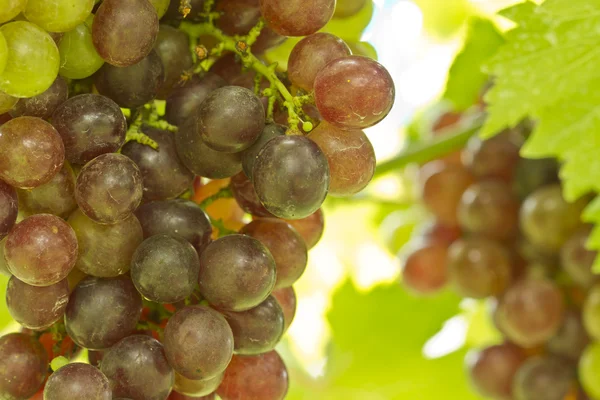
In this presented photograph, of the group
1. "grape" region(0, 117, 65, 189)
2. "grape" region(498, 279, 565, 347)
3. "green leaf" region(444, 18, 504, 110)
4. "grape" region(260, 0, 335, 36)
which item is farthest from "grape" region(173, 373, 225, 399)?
"green leaf" region(444, 18, 504, 110)

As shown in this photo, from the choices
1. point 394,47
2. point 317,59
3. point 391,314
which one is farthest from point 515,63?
point 394,47

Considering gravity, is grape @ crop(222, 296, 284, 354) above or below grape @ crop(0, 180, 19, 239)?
below

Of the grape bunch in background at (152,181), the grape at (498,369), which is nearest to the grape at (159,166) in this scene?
the grape bunch in background at (152,181)

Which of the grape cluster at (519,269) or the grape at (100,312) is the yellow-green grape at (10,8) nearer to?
the grape at (100,312)

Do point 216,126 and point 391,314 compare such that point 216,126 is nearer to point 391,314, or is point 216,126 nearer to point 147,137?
point 147,137

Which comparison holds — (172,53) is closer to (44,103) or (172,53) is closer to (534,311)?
(44,103)

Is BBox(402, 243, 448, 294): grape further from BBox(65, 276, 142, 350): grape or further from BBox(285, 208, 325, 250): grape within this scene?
BBox(65, 276, 142, 350): grape
